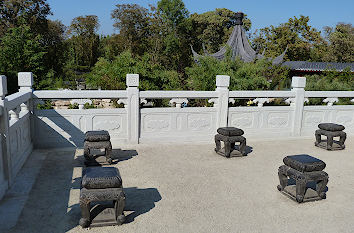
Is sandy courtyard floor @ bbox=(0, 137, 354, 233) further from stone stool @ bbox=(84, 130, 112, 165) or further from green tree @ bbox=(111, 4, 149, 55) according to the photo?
green tree @ bbox=(111, 4, 149, 55)

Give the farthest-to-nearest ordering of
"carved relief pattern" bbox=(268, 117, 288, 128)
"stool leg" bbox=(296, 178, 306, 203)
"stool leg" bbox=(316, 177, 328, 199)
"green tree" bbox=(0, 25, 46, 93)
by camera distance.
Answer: "green tree" bbox=(0, 25, 46, 93) < "carved relief pattern" bbox=(268, 117, 288, 128) < "stool leg" bbox=(316, 177, 328, 199) < "stool leg" bbox=(296, 178, 306, 203)

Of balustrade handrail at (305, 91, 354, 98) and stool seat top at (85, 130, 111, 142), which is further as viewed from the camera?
balustrade handrail at (305, 91, 354, 98)

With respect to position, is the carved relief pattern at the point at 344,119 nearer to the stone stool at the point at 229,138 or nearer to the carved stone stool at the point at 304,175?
the stone stool at the point at 229,138

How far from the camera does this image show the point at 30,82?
624cm

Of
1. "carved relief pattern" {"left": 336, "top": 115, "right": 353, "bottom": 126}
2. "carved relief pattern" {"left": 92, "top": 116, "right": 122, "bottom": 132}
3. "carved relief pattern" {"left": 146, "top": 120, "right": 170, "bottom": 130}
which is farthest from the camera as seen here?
"carved relief pattern" {"left": 336, "top": 115, "right": 353, "bottom": 126}

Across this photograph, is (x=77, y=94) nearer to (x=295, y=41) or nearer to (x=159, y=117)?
(x=159, y=117)

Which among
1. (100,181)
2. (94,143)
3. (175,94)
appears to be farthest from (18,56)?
(100,181)

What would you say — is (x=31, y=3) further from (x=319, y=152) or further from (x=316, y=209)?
(x=316, y=209)

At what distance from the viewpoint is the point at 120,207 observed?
3.39m

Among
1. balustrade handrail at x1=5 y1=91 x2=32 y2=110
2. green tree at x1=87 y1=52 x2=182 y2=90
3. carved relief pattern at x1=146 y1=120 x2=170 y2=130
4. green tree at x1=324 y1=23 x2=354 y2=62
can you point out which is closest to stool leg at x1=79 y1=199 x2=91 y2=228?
balustrade handrail at x1=5 y1=91 x2=32 y2=110

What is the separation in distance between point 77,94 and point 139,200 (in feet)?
10.5

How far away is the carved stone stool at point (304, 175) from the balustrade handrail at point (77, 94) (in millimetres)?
3708

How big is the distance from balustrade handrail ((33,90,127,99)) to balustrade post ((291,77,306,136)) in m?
4.11

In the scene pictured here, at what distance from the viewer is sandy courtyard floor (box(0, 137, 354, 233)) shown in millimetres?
3480
